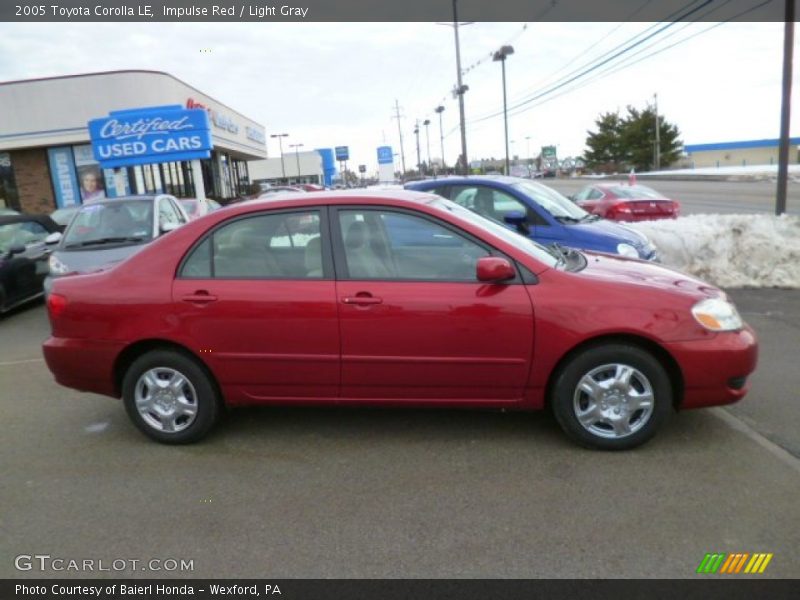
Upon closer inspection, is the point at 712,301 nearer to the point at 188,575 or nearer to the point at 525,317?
the point at 525,317

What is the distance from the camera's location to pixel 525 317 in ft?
11.9

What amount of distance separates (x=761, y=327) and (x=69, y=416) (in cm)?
653

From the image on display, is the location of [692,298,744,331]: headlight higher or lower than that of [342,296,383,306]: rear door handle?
lower

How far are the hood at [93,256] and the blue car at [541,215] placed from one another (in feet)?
12.9

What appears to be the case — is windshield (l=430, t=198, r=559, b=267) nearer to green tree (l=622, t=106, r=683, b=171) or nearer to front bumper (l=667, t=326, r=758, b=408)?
front bumper (l=667, t=326, r=758, b=408)

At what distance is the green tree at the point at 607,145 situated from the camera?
8388 cm

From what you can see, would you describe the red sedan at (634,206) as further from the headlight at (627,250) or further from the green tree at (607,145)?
the green tree at (607,145)

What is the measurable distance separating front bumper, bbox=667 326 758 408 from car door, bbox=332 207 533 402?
3.01 feet

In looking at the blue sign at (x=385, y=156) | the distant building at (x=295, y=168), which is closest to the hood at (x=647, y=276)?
the blue sign at (x=385, y=156)

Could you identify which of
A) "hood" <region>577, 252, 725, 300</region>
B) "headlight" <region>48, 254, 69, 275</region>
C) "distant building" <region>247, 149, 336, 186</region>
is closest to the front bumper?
"hood" <region>577, 252, 725, 300</region>

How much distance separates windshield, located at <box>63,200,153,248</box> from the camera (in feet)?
26.9

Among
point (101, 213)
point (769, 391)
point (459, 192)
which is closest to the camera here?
point (769, 391)
